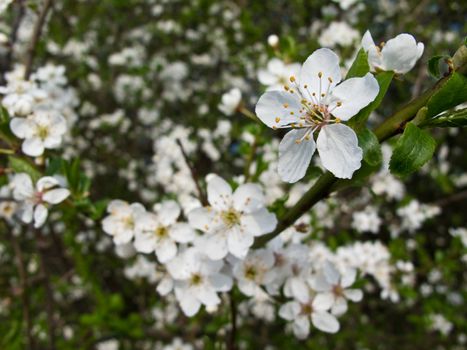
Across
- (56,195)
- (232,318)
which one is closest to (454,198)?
(232,318)

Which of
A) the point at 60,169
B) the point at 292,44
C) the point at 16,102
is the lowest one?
the point at 60,169

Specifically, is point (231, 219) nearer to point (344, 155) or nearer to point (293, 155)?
point (293, 155)

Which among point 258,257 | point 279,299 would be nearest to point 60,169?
point 258,257

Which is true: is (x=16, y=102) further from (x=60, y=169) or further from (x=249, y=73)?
(x=249, y=73)

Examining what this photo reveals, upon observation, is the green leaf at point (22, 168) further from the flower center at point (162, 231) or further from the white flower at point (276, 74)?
the white flower at point (276, 74)

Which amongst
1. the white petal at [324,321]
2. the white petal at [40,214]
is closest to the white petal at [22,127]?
the white petal at [40,214]

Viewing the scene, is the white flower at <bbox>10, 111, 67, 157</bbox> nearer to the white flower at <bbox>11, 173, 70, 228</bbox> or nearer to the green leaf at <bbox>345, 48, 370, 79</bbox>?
the white flower at <bbox>11, 173, 70, 228</bbox>
